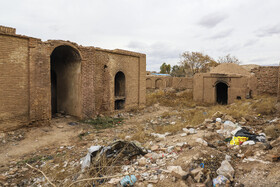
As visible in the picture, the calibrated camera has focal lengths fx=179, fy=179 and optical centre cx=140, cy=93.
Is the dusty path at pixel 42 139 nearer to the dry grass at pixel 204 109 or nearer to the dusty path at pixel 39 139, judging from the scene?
the dusty path at pixel 39 139

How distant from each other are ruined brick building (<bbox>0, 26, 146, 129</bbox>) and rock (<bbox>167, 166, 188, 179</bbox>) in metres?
6.62

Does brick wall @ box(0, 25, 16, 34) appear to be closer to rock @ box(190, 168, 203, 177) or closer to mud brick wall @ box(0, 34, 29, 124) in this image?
mud brick wall @ box(0, 34, 29, 124)

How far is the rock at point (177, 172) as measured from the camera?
3.18 metres

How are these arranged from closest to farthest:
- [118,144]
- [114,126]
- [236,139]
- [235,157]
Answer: [235,157], [118,144], [236,139], [114,126]

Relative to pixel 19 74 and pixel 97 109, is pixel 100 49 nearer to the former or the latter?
pixel 97 109

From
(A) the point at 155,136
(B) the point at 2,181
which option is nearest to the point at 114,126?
(A) the point at 155,136

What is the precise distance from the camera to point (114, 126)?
882cm

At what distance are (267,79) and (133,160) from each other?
505 inches

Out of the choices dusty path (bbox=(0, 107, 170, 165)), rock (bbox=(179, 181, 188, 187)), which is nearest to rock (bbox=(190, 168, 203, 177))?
rock (bbox=(179, 181, 188, 187))

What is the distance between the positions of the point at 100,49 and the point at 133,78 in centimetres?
340

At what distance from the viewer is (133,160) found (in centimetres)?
431

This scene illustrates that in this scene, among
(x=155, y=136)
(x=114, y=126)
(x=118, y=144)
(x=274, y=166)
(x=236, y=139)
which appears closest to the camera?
(x=274, y=166)

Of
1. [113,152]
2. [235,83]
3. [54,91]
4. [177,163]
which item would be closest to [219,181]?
[177,163]

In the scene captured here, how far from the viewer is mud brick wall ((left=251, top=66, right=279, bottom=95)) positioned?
12.5 m
